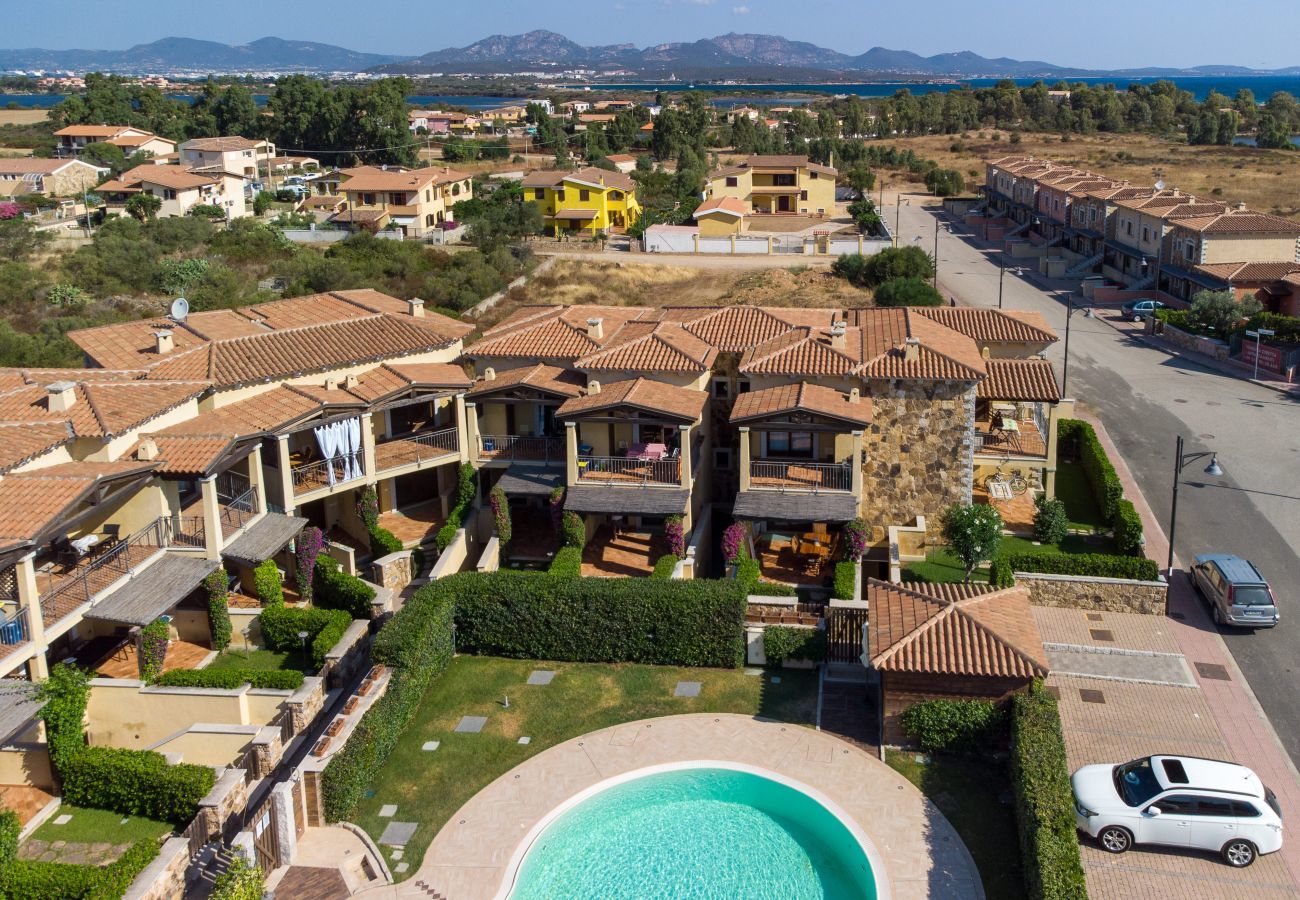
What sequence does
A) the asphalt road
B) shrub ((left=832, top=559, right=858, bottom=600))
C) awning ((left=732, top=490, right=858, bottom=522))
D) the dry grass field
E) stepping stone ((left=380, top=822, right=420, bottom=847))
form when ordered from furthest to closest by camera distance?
the dry grass field
awning ((left=732, top=490, right=858, bottom=522))
shrub ((left=832, top=559, right=858, bottom=600))
the asphalt road
stepping stone ((left=380, top=822, right=420, bottom=847))

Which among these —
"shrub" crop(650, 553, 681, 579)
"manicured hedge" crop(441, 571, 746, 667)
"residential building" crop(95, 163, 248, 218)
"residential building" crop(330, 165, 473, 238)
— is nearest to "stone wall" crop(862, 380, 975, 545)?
"shrub" crop(650, 553, 681, 579)

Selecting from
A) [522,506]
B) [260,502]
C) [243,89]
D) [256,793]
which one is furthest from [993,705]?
[243,89]

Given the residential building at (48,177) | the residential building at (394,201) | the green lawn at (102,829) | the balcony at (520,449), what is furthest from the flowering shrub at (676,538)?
the residential building at (48,177)

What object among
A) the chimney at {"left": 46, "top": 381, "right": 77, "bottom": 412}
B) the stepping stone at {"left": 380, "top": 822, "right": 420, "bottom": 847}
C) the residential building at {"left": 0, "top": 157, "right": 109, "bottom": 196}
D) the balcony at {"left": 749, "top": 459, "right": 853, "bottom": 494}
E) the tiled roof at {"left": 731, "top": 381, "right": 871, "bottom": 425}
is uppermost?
the residential building at {"left": 0, "top": 157, "right": 109, "bottom": 196}

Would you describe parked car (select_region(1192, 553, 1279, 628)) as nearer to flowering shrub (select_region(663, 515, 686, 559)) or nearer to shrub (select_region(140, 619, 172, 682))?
flowering shrub (select_region(663, 515, 686, 559))

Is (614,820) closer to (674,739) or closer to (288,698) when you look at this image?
(674,739)

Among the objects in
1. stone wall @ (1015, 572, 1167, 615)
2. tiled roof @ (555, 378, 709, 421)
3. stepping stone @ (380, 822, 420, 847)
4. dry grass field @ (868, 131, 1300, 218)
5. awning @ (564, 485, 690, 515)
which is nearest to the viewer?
stepping stone @ (380, 822, 420, 847)
